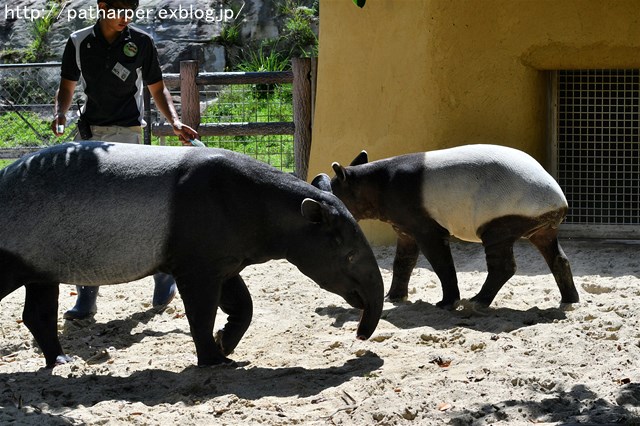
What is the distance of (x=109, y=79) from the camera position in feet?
25.1

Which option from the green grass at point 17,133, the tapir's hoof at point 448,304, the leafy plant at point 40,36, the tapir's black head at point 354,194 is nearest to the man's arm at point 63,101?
the tapir's black head at point 354,194

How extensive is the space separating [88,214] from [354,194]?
281cm

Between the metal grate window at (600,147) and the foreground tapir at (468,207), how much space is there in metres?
2.86

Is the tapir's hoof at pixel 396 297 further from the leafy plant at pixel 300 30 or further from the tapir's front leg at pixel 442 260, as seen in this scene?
the leafy plant at pixel 300 30

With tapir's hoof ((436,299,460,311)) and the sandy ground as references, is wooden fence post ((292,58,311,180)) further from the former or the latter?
tapir's hoof ((436,299,460,311))

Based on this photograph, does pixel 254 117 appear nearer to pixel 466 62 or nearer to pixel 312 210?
pixel 466 62

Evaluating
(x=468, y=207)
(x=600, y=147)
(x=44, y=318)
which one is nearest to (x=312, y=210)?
(x=44, y=318)

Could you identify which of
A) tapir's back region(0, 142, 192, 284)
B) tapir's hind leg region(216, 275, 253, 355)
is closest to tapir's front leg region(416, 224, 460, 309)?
tapir's hind leg region(216, 275, 253, 355)

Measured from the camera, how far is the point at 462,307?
25.9 feet

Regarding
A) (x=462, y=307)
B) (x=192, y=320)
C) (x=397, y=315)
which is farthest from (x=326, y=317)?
(x=192, y=320)

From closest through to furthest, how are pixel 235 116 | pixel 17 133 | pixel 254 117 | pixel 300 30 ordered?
pixel 235 116 < pixel 254 117 < pixel 17 133 < pixel 300 30

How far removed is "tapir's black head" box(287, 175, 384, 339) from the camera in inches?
245

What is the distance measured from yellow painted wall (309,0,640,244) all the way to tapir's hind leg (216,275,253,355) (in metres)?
4.27

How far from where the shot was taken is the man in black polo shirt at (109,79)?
24.8 ft
